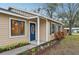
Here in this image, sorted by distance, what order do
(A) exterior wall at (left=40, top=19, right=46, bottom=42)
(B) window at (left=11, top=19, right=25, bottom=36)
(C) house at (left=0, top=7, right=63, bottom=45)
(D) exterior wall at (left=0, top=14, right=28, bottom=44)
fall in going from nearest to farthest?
(D) exterior wall at (left=0, top=14, right=28, bottom=44) < (C) house at (left=0, top=7, right=63, bottom=45) < (B) window at (left=11, top=19, right=25, bottom=36) < (A) exterior wall at (left=40, top=19, right=46, bottom=42)

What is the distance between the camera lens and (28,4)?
6.11 metres

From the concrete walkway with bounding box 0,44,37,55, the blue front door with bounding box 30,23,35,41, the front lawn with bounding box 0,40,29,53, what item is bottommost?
the concrete walkway with bounding box 0,44,37,55

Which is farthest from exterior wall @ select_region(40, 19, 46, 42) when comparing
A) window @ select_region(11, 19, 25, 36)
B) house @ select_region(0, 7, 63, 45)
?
window @ select_region(11, 19, 25, 36)

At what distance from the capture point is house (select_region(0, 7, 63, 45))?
20.6 feet

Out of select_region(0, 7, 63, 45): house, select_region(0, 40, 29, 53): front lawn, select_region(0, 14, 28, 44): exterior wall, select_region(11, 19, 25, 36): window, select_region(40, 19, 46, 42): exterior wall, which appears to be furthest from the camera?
select_region(40, 19, 46, 42): exterior wall

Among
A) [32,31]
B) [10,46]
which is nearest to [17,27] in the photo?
[32,31]

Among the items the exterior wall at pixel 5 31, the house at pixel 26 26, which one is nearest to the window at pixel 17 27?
the house at pixel 26 26

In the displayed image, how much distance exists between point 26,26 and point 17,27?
461mm

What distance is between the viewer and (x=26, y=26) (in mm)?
6922

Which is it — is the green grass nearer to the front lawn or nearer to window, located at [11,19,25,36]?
the front lawn

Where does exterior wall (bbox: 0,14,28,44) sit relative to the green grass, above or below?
above

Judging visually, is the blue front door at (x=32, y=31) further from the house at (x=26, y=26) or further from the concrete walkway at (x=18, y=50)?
the concrete walkway at (x=18, y=50)

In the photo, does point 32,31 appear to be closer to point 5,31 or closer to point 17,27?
point 17,27

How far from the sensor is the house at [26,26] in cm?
629
